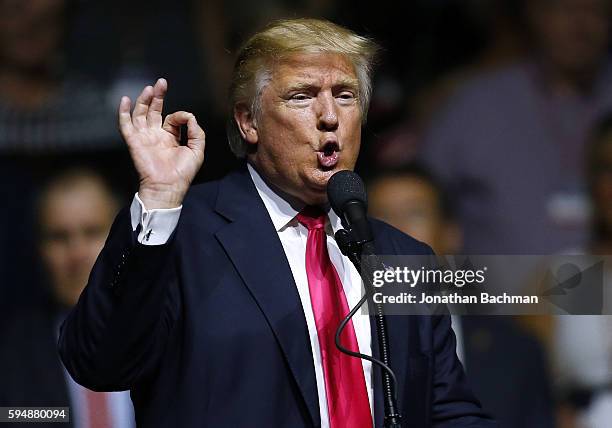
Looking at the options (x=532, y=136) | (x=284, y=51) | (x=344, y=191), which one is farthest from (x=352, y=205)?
(x=532, y=136)

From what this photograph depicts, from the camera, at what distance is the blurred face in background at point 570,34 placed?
3213 mm

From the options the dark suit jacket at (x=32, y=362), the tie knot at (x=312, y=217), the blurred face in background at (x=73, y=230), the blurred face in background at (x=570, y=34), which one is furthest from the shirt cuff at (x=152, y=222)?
the blurred face in background at (x=570, y=34)

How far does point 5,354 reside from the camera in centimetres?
282

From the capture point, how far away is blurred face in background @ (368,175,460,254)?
9.96ft

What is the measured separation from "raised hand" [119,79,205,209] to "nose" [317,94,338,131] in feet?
0.81

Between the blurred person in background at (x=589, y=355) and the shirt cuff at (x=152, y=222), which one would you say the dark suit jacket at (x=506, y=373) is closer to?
the blurred person in background at (x=589, y=355)

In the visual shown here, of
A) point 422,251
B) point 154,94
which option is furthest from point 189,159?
point 422,251

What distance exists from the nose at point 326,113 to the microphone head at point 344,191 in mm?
222

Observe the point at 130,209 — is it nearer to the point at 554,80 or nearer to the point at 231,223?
the point at 231,223

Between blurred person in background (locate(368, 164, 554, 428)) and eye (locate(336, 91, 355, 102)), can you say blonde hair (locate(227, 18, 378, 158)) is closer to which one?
eye (locate(336, 91, 355, 102))

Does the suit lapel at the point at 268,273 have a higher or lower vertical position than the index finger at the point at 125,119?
lower

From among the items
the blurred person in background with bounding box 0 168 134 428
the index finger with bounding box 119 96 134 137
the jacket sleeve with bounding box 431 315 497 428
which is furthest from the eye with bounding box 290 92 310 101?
the blurred person in background with bounding box 0 168 134 428

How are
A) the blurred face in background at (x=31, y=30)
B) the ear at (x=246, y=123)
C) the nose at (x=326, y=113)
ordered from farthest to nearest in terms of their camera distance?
the blurred face in background at (x=31, y=30) < the ear at (x=246, y=123) < the nose at (x=326, y=113)

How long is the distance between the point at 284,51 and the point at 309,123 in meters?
0.14
